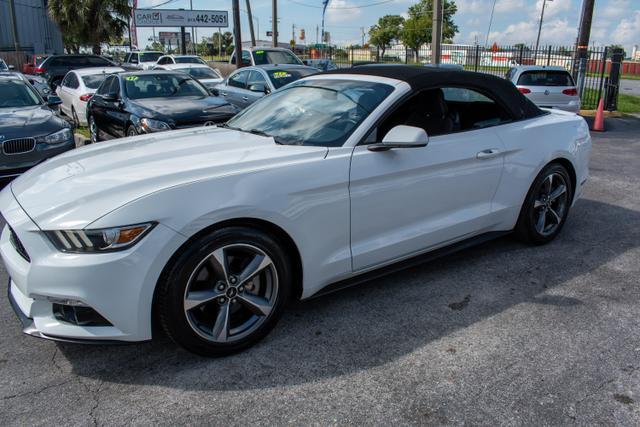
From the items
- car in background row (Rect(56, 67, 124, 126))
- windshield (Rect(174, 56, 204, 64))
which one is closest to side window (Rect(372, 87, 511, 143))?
car in background row (Rect(56, 67, 124, 126))

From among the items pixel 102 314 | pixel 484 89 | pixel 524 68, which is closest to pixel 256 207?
pixel 102 314

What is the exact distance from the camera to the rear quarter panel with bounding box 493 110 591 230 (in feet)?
14.4

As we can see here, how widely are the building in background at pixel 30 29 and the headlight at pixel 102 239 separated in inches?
1733

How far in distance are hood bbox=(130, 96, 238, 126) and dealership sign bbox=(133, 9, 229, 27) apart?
36.9 metres

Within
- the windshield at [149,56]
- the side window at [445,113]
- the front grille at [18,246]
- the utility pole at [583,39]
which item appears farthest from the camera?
the windshield at [149,56]

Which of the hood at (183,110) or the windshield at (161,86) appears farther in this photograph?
the windshield at (161,86)

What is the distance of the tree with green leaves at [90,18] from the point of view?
108 ft

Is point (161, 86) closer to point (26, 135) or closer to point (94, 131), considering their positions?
point (94, 131)

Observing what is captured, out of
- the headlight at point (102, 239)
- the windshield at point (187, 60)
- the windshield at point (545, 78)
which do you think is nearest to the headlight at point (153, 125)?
the headlight at point (102, 239)

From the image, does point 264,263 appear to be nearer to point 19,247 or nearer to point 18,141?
point 19,247

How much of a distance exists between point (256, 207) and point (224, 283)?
47cm

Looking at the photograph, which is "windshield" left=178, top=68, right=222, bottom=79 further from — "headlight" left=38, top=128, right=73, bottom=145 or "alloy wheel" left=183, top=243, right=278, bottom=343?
"alloy wheel" left=183, top=243, right=278, bottom=343

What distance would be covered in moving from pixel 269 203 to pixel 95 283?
1.00 meters

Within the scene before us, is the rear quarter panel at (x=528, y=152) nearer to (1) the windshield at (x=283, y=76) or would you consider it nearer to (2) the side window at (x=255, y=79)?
(1) the windshield at (x=283, y=76)
